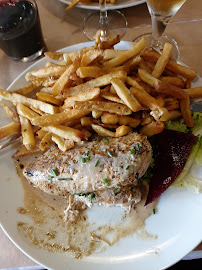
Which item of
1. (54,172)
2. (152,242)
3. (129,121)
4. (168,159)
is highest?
(129,121)

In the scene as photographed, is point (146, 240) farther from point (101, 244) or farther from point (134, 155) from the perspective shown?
point (134, 155)

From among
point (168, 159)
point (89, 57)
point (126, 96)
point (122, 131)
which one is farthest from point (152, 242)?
point (89, 57)

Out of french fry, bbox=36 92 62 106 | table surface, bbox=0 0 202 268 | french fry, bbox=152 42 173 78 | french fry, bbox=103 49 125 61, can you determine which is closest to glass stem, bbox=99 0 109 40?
table surface, bbox=0 0 202 268

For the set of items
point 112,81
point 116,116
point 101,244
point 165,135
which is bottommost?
point 101,244

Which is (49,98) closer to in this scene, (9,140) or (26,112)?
(26,112)

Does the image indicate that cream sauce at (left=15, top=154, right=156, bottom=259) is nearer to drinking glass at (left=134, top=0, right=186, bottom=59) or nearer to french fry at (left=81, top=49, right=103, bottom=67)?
french fry at (left=81, top=49, right=103, bottom=67)

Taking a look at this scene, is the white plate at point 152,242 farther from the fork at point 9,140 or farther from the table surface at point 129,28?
the table surface at point 129,28

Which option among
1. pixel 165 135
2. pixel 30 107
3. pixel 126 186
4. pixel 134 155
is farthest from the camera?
pixel 30 107

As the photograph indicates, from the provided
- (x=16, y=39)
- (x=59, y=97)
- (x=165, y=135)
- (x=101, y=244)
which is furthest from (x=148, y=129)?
(x=16, y=39)
